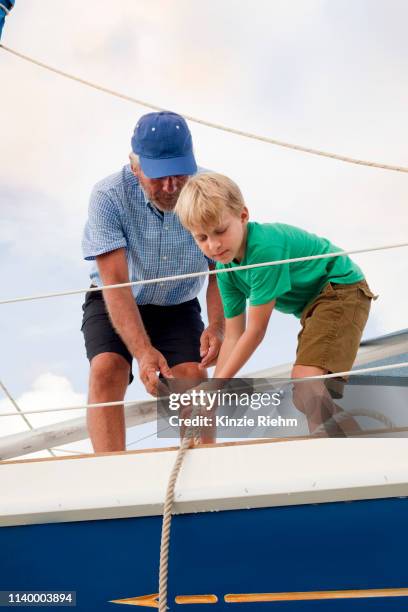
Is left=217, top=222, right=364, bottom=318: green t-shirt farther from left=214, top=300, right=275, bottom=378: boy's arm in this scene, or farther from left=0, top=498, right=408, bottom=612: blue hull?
left=0, top=498, right=408, bottom=612: blue hull

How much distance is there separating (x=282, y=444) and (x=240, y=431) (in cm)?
22

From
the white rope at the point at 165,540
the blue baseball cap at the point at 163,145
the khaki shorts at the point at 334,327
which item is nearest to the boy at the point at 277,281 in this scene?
the khaki shorts at the point at 334,327

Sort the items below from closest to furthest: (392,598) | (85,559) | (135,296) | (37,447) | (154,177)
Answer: (392,598) → (85,559) → (154,177) → (135,296) → (37,447)

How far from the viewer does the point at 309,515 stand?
1785 mm

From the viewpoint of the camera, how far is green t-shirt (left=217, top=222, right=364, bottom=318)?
2.20 meters

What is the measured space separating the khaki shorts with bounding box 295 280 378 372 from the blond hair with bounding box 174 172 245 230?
1.07ft

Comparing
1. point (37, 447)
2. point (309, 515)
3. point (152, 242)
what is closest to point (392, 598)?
point (309, 515)

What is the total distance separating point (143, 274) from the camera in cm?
269

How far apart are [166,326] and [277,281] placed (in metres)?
0.67

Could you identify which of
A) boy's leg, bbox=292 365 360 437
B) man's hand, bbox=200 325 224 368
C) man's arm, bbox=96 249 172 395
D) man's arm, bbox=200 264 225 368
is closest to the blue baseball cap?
man's arm, bbox=96 249 172 395

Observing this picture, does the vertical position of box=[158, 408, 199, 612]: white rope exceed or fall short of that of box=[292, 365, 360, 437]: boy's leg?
it falls short

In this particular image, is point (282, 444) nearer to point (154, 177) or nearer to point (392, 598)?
point (392, 598)

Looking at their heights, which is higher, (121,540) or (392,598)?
(121,540)

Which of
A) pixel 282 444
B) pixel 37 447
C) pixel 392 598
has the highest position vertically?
pixel 37 447
